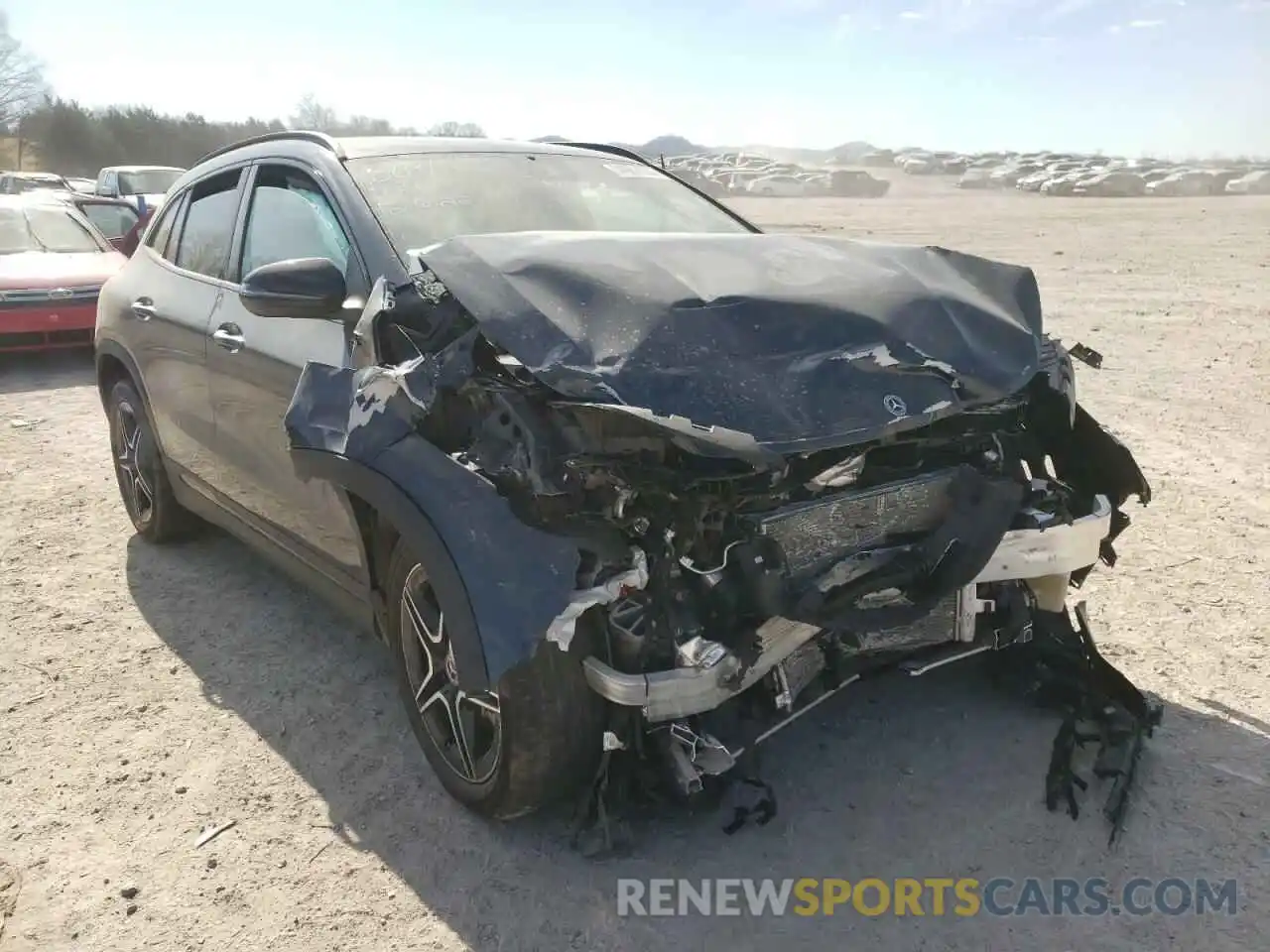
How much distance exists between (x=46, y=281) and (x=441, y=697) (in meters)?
8.64

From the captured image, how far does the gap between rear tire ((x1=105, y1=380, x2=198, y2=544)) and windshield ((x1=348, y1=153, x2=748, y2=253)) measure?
209cm

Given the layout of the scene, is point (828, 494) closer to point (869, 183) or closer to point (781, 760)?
point (781, 760)

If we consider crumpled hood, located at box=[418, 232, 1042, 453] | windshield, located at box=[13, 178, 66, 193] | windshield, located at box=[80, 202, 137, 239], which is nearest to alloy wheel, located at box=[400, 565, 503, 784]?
crumpled hood, located at box=[418, 232, 1042, 453]

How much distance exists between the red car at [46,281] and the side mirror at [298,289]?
22.3ft

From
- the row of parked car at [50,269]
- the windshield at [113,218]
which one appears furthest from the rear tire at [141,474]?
the windshield at [113,218]

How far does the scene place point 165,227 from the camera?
4918 mm

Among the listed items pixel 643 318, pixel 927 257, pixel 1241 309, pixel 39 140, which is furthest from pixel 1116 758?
pixel 39 140

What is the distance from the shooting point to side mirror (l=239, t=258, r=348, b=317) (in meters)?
3.02

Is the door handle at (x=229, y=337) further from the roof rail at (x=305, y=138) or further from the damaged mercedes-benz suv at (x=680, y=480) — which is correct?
the roof rail at (x=305, y=138)

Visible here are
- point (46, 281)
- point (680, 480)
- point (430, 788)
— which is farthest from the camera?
point (46, 281)

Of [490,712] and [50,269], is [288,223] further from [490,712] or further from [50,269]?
[50,269]

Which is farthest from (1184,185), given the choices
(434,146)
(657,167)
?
(434,146)

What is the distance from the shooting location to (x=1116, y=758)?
297cm

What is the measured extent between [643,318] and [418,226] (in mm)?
1097
